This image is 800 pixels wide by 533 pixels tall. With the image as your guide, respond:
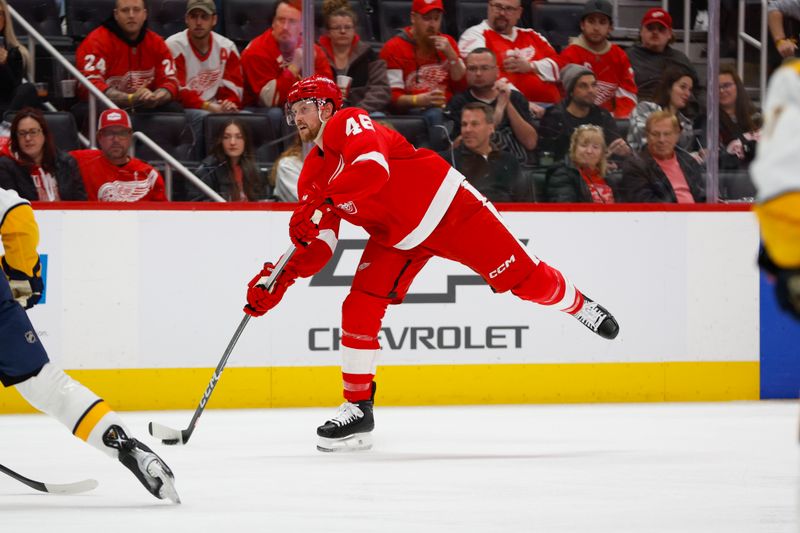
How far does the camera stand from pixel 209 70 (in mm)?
5758

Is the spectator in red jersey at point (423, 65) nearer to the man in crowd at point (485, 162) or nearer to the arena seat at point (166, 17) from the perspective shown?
the man in crowd at point (485, 162)

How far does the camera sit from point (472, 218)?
4.47m

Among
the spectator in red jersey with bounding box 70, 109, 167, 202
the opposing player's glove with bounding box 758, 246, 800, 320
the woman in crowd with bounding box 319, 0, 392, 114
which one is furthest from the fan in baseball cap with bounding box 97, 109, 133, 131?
the opposing player's glove with bounding box 758, 246, 800, 320

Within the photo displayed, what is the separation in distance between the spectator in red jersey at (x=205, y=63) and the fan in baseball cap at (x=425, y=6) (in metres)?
0.86

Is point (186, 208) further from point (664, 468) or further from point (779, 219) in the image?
point (779, 219)

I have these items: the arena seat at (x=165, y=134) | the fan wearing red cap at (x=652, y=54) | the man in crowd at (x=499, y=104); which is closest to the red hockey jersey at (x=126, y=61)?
the arena seat at (x=165, y=134)

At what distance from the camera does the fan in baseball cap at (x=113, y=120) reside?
5398 mm

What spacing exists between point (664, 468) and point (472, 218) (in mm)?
1108

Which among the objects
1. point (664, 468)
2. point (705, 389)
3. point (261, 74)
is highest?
point (261, 74)

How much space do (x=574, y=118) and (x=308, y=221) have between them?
2.09m

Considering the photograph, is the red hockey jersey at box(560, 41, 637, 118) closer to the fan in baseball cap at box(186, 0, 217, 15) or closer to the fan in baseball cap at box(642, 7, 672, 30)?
the fan in baseball cap at box(642, 7, 672, 30)

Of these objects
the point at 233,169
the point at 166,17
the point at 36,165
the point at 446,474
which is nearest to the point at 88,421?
the point at 446,474

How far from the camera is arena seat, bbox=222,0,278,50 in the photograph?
5727 millimetres

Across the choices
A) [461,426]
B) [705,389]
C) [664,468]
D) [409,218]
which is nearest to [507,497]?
[664,468]
